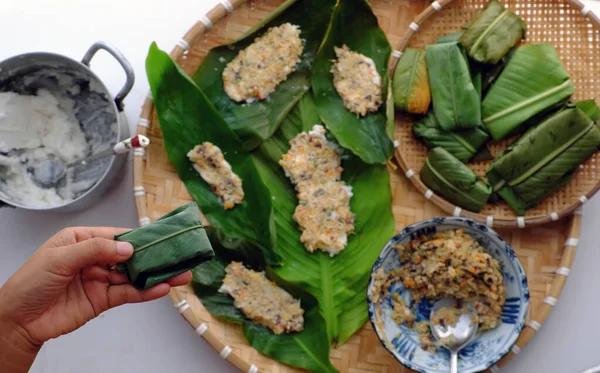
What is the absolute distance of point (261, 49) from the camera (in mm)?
1710

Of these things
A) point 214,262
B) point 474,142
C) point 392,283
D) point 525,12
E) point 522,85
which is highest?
point 525,12

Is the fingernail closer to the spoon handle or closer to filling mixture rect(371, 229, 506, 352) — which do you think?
filling mixture rect(371, 229, 506, 352)

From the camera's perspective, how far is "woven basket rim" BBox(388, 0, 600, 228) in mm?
1631

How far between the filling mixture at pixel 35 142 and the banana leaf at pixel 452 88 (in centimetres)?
98

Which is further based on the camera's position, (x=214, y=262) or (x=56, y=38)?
(x=56, y=38)

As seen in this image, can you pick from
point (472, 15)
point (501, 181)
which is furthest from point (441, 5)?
point (501, 181)

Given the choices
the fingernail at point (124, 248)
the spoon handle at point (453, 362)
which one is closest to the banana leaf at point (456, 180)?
the spoon handle at point (453, 362)

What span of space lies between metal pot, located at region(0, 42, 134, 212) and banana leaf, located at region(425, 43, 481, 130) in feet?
2.79

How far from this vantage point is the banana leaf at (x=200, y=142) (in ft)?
5.43

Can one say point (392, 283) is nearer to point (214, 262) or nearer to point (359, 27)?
point (214, 262)

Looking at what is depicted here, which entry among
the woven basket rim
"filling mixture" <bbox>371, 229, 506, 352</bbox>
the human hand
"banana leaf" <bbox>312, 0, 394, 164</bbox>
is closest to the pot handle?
the human hand

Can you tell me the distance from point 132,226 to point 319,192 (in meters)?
0.58

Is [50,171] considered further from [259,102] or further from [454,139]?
[454,139]

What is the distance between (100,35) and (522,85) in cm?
126
